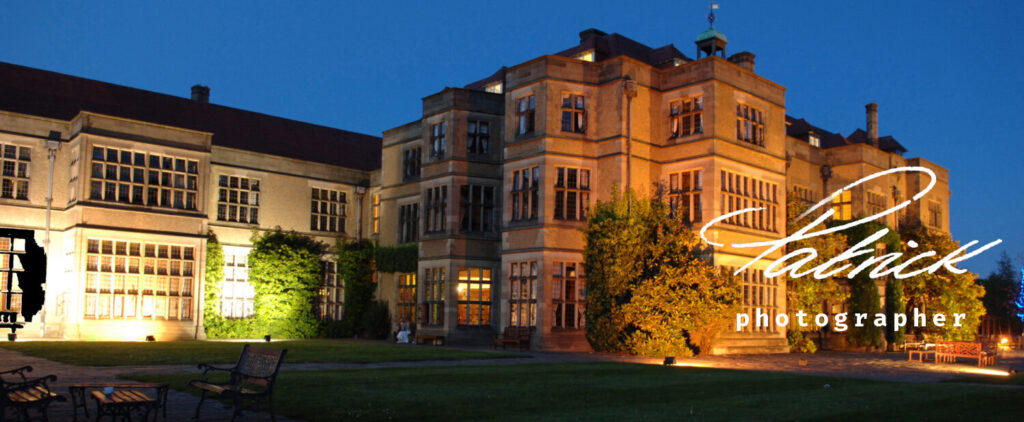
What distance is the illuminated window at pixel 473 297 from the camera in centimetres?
3189

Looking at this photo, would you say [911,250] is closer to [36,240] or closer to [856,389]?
[856,389]

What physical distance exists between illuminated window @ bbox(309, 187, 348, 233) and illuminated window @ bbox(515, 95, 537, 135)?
45.1ft

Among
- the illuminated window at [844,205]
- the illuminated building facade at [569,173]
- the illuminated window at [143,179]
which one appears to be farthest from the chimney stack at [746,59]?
the illuminated window at [143,179]

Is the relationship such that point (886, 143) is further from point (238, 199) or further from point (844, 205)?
point (238, 199)

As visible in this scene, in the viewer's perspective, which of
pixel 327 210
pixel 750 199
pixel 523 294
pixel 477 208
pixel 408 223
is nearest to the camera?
pixel 523 294

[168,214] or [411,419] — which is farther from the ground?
[168,214]

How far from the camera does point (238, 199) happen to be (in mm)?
37250

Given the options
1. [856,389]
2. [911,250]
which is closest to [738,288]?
[856,389]

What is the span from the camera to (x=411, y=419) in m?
10.4

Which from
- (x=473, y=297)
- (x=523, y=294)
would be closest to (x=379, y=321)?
(x=473, y=297)

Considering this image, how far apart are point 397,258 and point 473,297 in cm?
554

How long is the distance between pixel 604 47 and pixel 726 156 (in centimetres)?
775

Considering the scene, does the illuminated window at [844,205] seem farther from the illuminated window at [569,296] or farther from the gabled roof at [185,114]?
the gabled roof at [185,114]

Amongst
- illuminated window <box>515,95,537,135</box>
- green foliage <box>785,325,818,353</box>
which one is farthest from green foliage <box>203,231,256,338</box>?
green foliage <box>785,325,818,353</box>
